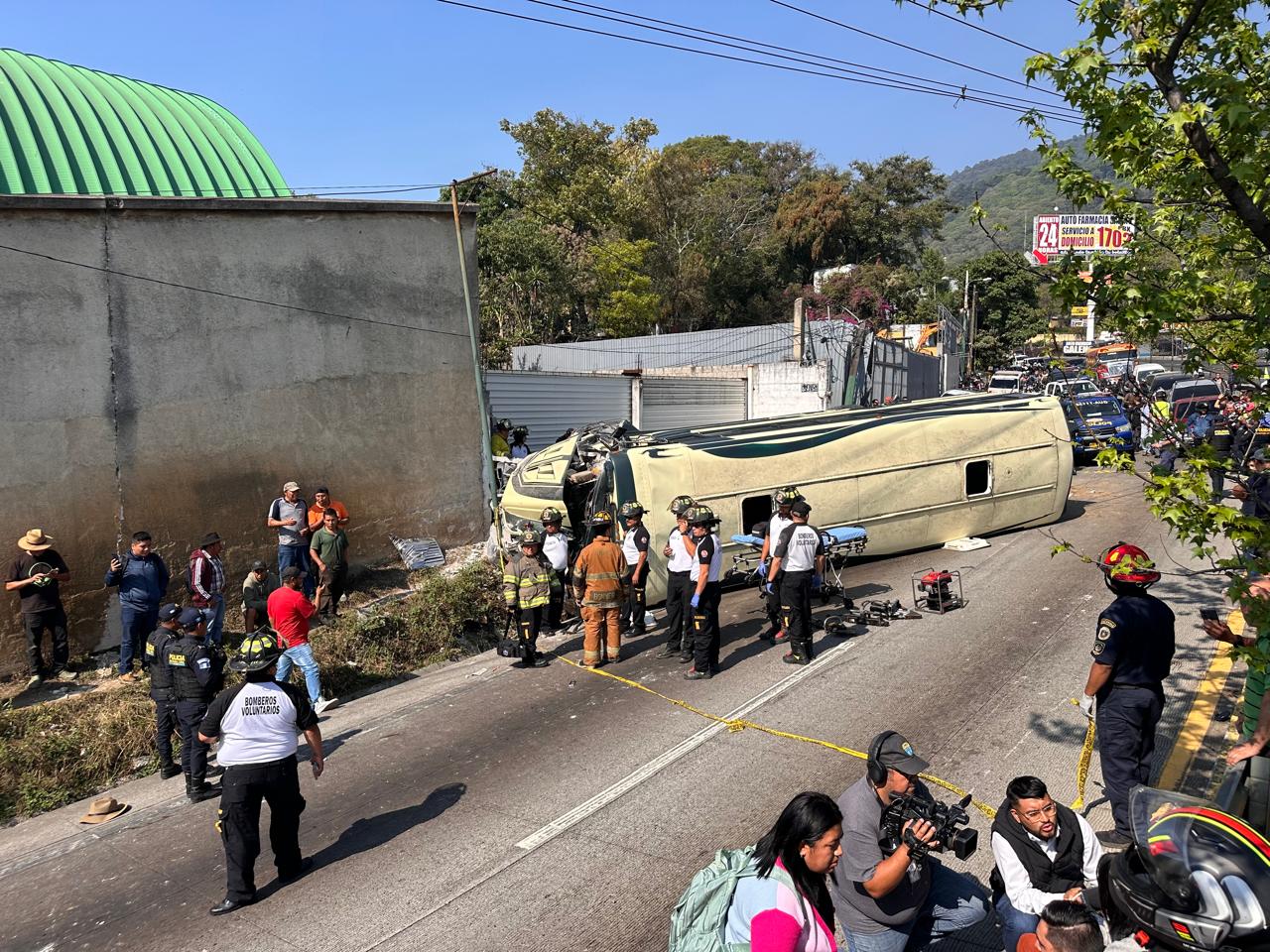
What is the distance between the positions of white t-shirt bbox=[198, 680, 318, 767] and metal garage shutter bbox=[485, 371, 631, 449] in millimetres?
12656

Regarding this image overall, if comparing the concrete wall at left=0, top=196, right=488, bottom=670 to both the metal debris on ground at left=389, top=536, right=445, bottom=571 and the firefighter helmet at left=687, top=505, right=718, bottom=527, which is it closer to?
the metal debris on ground at left=389, top=536, right=445, bottom=571

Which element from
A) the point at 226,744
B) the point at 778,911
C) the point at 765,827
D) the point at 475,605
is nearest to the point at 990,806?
the point at 765,827

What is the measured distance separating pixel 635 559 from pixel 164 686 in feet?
17.2

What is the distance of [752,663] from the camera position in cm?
934

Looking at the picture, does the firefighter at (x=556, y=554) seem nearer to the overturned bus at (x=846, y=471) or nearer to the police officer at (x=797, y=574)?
the overturned bus at (x=846, y=471)

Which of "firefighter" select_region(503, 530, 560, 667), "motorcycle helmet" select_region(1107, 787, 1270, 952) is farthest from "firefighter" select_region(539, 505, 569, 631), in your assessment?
"motorcycle helmet" select_region(1107, 787, 1270, 952)

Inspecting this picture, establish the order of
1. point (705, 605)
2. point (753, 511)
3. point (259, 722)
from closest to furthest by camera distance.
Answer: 1. point (259, 722)
2. point (705, 605)
3. point (753, 511)

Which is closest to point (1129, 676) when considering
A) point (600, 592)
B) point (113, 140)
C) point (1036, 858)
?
point (1036, 858)

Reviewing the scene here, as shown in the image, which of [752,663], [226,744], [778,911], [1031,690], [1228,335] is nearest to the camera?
[778,911]

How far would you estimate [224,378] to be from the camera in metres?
12.1

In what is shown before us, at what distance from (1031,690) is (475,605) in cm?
668

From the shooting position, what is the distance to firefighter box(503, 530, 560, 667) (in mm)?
9570

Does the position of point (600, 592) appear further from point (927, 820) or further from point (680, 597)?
point (927, 820)

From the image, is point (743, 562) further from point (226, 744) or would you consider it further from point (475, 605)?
point (226, 744)
